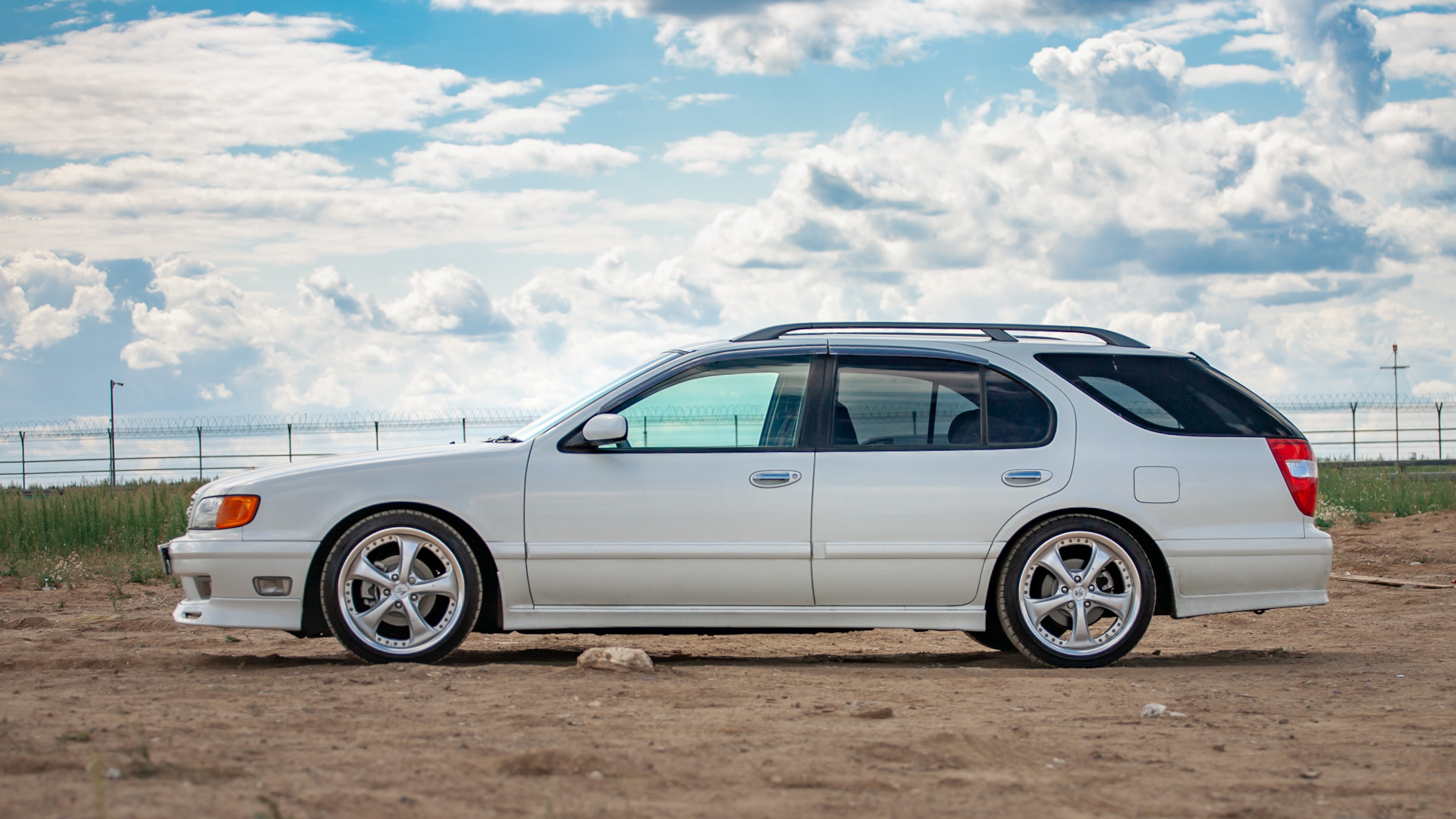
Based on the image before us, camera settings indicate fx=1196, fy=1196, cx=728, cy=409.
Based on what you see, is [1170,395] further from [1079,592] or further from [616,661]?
[616,661]

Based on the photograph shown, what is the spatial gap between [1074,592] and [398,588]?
3.37m

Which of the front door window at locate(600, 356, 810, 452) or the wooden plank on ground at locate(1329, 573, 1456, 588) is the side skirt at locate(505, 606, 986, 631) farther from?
the wooden plank on ground at locate(1329, 573, 1456, 588)

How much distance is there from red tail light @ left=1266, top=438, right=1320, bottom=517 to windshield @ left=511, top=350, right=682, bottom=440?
3.19 m

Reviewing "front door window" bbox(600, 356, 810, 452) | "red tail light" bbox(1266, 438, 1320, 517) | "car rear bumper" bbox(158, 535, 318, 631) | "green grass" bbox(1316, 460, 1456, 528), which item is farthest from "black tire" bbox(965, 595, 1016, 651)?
"green grass" bbox(1316, 460, 1456, 528)

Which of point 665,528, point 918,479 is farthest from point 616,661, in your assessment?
point 918,479

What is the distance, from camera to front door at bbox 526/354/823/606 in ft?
19.1

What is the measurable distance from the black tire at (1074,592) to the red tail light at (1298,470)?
89 centimetres

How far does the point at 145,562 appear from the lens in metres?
12.0

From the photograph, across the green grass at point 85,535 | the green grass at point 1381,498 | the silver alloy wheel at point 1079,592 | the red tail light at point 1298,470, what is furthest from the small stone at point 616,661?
the green grass at point 1381,498

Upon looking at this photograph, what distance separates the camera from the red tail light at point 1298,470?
6.24 meters

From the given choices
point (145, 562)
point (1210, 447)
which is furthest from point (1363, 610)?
point (145, 562)

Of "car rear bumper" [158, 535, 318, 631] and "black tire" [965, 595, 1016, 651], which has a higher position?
"car rear bumper" [158, 535, 318, 631]

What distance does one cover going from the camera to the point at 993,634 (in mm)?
6699

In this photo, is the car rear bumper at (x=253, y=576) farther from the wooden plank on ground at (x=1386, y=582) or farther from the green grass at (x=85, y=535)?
the wooden plank on ground at (x=1386, y=582)
